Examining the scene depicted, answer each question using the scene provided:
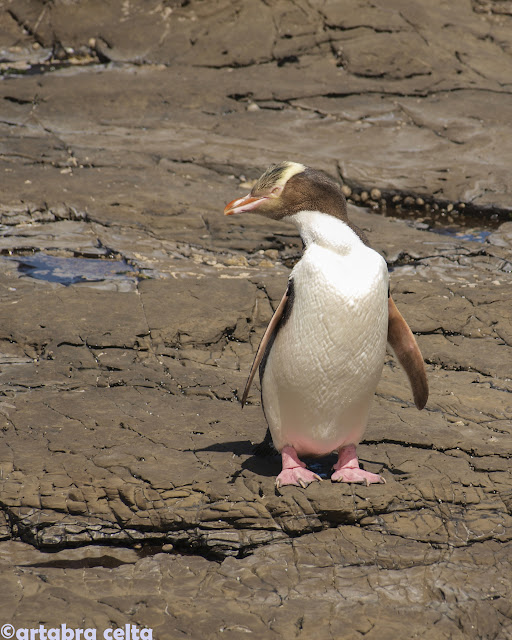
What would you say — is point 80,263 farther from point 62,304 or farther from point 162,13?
point 162,13

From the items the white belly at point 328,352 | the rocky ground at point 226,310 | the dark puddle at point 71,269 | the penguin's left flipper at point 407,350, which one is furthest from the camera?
the dark puddle at point 71,269

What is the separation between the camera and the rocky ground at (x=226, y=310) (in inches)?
124

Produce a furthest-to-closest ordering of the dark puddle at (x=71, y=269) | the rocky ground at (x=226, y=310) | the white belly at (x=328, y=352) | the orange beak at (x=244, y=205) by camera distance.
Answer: the dark puddle at (x=71, y=269), the orange beak at (x=244, y=205), the white belly at (x=328, y=352), the rocky ground at (x=226, y=310)

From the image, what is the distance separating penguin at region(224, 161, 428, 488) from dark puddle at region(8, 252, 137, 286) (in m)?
2.80

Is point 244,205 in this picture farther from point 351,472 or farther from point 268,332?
point 351,472

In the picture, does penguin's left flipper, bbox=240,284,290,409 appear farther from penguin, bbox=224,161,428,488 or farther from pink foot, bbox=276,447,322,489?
pink foot, bbox=276,447,322,489

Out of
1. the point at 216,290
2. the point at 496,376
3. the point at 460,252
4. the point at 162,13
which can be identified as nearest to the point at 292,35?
the point at 162,13

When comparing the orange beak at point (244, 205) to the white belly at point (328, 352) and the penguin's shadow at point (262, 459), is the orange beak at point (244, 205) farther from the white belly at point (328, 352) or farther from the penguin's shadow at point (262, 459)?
the penguin's shadow at point (262, 459)

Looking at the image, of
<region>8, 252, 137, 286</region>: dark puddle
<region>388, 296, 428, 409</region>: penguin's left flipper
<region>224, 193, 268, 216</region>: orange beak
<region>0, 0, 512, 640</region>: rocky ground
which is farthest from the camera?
<region>8, 252, 137, 286</region>: dark puddle

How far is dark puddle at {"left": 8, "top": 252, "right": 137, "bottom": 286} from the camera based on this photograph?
6.05 metres

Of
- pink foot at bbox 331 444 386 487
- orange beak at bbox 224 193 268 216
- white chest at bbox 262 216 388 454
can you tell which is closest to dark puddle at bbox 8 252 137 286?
orange beak at bbox 224 193 268 216

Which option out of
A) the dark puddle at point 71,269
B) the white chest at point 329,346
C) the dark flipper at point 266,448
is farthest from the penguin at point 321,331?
the dark puddle at point 71,269

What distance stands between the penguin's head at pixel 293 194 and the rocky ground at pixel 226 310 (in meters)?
1.15

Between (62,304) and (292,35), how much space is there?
7.09m
